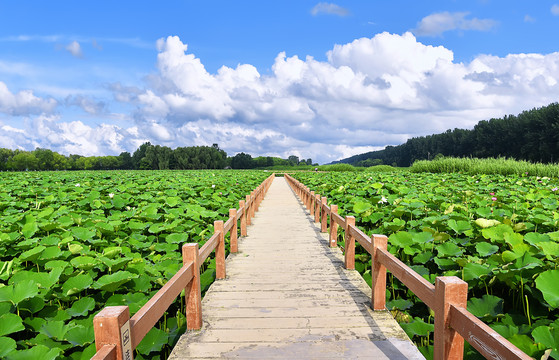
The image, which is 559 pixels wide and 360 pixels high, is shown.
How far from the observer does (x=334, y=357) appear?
252 cm

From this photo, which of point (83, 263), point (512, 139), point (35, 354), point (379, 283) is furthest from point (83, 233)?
point (512, 139)

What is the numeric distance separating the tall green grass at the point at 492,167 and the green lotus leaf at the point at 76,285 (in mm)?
16230

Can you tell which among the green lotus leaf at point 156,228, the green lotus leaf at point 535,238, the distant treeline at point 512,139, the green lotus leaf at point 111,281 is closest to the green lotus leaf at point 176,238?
the green lotus leaf at point 156,228

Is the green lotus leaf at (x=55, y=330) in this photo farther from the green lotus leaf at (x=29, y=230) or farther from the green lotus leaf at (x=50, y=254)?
the green lotus leaf at (x=29, y=230)

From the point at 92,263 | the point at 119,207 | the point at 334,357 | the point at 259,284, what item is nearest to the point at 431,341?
the point at 334,357

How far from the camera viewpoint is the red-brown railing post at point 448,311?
2021mm

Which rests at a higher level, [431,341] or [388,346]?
[388,346]

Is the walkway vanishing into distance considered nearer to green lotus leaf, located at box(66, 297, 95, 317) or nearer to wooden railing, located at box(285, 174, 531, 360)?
wooden railing, located at box(285, 174, 531, 360)

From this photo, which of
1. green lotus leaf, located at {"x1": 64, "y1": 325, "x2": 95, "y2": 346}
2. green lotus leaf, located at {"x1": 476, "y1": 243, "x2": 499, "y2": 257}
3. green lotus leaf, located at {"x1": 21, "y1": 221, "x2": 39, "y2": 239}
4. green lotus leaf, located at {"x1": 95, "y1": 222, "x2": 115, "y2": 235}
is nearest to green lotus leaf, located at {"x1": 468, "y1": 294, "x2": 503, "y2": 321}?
green lotus leaf, located at {"x1": 476, "y1": 243, "x2": 499, "y2": 257}

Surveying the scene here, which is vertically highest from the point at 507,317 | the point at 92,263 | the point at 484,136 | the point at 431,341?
the point at 484,136

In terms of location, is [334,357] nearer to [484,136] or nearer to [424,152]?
[484,136]

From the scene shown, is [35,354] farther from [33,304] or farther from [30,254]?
[30,254]

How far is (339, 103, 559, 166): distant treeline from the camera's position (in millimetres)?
46688

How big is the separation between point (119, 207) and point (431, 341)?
259 inches
